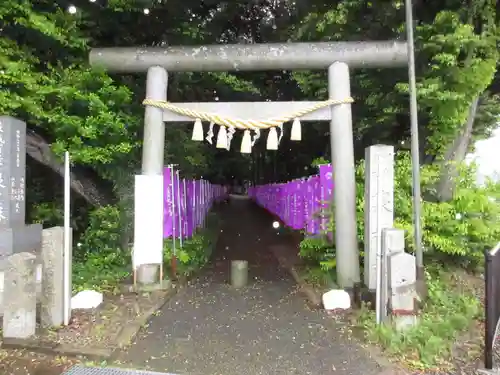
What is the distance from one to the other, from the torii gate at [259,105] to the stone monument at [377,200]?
101cm

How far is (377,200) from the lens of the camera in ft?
22.4

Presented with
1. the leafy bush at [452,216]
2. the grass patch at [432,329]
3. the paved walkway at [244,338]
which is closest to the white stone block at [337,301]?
the paved walkway at [244,338]

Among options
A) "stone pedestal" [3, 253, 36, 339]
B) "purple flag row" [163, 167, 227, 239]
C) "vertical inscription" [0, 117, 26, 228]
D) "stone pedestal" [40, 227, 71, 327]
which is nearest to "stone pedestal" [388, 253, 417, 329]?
"stone pedestal" [40, 227, 71, 327]

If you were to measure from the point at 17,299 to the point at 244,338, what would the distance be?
9.75ft

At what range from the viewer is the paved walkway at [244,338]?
196 inches

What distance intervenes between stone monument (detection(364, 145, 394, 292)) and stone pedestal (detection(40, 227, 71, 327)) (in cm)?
461

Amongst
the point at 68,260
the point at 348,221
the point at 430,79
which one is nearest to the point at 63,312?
the point at 68,260

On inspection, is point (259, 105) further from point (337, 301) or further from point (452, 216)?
point (452, 216)

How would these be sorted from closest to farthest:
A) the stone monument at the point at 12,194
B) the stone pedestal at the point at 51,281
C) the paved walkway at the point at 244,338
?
the paved walkway at the point at 244,338 → the stone pedestal at the point at 51,281 → the stone monument at the point at 12,194

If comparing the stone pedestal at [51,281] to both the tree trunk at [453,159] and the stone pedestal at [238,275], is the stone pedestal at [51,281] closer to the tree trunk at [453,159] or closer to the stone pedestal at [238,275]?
the stone pedestal at [238,275]

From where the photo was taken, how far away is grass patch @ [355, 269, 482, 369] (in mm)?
5047

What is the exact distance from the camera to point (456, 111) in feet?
26.6

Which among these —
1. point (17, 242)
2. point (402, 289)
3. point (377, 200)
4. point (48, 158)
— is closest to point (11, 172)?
point (17, 242)

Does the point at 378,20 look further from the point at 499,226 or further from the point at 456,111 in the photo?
the point at 499,226
